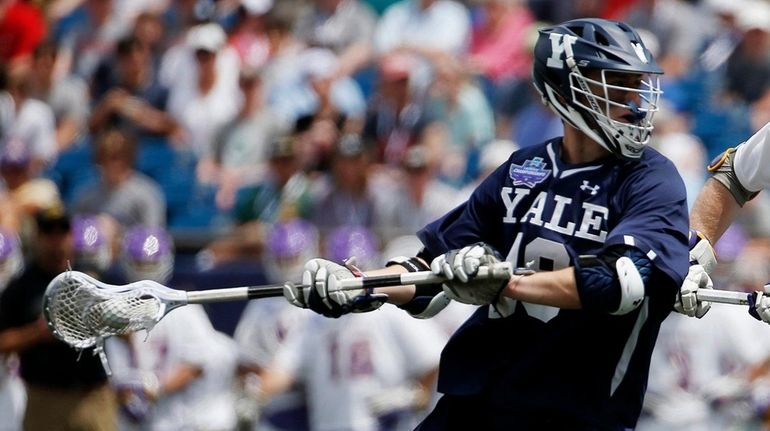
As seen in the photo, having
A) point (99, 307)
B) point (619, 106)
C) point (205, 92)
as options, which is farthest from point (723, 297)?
point (205, 92)

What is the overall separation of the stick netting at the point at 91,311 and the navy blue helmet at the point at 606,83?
1.70 metres

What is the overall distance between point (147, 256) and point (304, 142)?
159 centimetres

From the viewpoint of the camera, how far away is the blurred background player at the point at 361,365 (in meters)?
10.4

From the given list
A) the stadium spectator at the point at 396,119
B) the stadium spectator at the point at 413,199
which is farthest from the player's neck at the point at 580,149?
the stadium spectator at the point at 396,119

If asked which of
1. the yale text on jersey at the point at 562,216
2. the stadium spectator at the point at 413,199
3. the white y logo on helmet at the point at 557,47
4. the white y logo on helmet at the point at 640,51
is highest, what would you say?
the white y logo on helmet at the point at 640,51

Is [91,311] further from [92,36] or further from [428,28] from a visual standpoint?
[92,36]

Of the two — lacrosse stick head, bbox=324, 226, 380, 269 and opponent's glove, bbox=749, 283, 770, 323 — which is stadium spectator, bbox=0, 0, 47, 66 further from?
opponent's glove, bbox=749, 283, 770, 323

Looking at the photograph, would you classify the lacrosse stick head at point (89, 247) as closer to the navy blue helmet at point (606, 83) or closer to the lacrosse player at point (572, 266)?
the lacrosse player at point (572, 266)

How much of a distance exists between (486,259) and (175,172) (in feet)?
24.0

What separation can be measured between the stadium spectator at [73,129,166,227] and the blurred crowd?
0.02m

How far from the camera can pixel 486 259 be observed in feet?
17.3

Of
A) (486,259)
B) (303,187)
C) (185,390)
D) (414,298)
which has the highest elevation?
(486,259)

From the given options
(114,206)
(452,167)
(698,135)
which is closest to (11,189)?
(114,206)

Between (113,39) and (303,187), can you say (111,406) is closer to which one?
(303,187)
